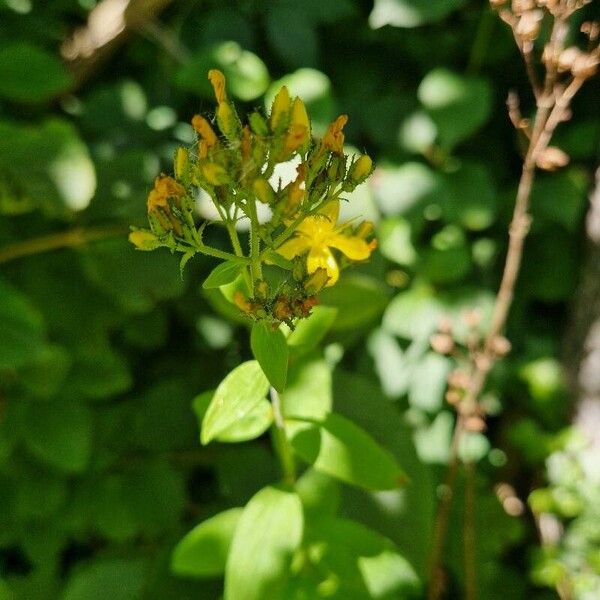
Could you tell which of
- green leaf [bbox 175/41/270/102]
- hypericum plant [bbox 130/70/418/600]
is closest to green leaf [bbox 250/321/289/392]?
hypericum plant [bbox 130/70/418/600]

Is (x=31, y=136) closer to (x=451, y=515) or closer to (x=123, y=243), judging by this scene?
(x=123, y=243)

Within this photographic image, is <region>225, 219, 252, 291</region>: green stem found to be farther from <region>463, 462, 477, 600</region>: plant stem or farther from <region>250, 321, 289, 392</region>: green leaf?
<region>463, 462, 477, 600</region>: plant stem

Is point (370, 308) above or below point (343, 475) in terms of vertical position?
above

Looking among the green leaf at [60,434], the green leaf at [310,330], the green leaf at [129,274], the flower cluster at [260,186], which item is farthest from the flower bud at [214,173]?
→ the green leaf at [60,434]

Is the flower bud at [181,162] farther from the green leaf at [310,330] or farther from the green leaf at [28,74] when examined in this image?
the green leaf at [28,74]

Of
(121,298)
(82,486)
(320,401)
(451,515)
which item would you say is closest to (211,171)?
(320,401)

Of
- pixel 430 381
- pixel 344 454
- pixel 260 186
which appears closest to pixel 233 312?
pixel 344 454

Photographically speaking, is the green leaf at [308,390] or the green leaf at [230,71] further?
the green leaf at [230,71]
